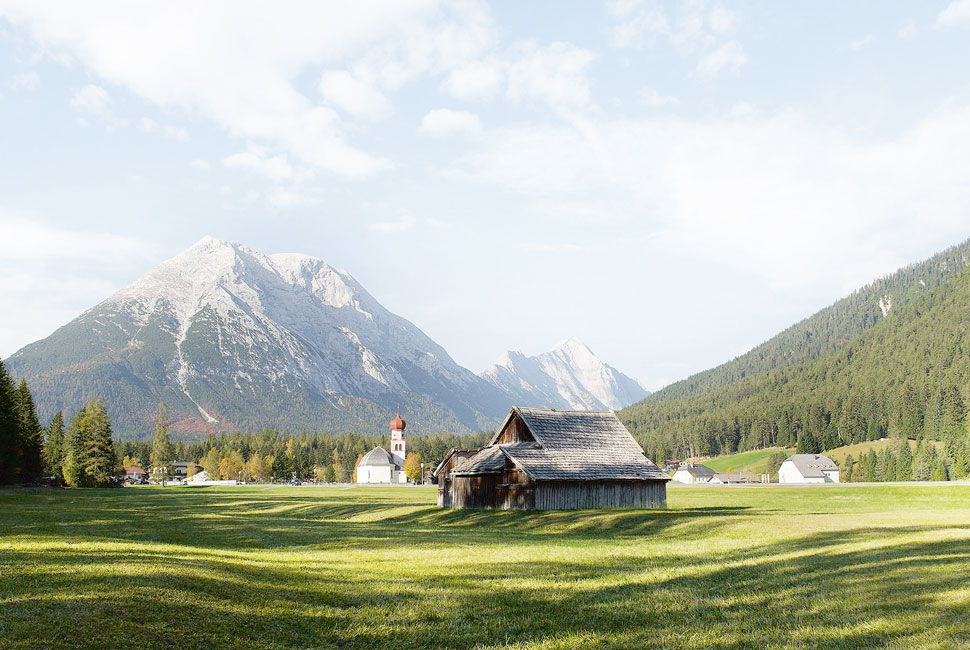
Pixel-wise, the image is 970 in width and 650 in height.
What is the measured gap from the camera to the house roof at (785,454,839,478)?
16912cm

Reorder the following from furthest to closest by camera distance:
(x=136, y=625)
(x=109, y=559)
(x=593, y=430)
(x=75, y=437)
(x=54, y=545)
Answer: (x=75, y=437), (x=593, y=430), (x=54, y=545), (x=109, y=559), (x=136, y=625)

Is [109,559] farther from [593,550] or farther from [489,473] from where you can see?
[489,473]

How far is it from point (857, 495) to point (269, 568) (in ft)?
253

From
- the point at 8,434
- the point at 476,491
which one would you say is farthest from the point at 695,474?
the point at 8,434

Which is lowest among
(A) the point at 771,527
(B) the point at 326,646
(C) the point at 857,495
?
(C) the point at 857,495

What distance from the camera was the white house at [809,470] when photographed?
169 meters

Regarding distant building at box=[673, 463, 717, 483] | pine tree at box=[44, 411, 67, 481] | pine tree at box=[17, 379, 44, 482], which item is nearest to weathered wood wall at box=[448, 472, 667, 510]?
pine tree at box=[17, 379, 44, 482]

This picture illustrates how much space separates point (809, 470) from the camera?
169875mm

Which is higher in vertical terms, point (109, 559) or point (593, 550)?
point (109, 559)

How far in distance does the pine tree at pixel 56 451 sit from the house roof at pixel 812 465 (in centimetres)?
15794

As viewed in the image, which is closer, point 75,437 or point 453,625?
point 453,625

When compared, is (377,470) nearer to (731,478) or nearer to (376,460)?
(376,460)

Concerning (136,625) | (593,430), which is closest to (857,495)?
(593,430)

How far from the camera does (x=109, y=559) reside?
16.1 meters
